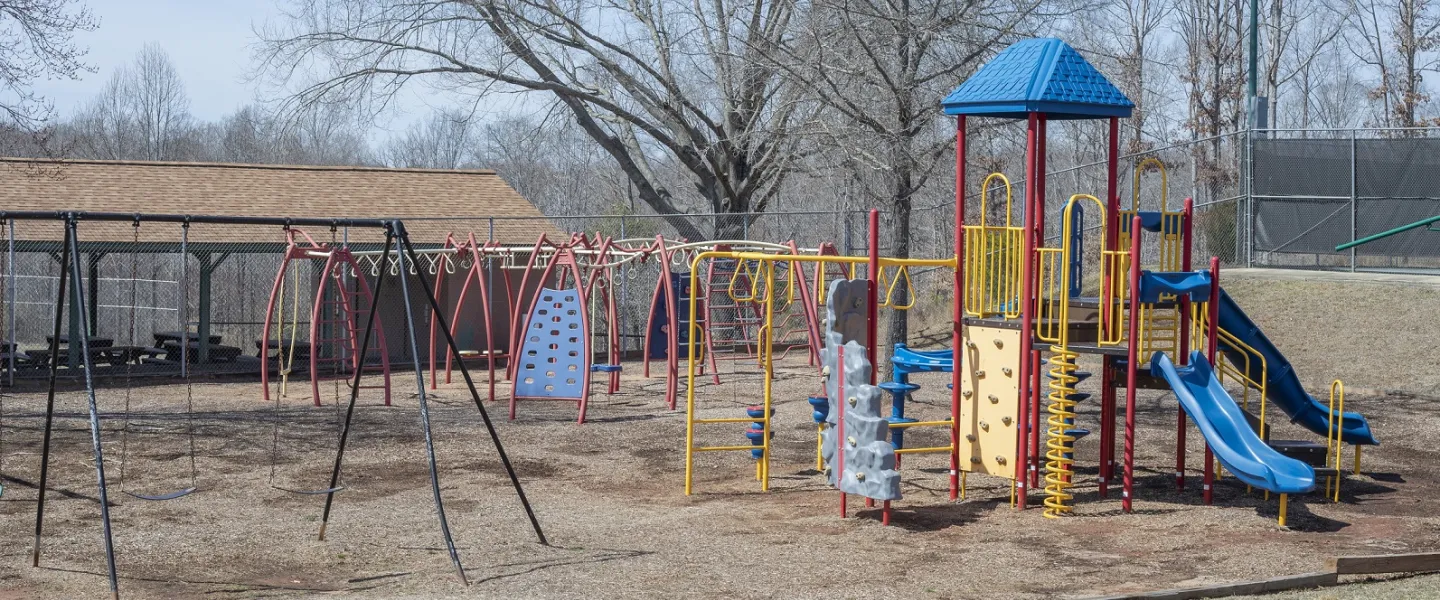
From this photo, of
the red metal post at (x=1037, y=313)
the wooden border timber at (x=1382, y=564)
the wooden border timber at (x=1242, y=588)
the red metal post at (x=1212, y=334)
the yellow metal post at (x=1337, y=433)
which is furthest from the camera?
the yellow metal post at (x=1337, y=433)

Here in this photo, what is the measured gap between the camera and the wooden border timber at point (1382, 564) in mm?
6941

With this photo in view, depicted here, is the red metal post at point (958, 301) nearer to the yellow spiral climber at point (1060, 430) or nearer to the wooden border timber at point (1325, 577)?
the yellow spiral climber at point (1060, 430)

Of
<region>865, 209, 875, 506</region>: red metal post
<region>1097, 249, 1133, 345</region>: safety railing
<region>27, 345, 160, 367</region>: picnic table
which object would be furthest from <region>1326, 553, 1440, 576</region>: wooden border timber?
<region>27, 345, 160, 367</region>: picnic table

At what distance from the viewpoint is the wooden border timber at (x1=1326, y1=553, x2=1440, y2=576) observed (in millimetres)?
6941

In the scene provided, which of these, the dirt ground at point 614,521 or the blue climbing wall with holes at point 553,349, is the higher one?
the blue climbing wall with holes at point 553,349

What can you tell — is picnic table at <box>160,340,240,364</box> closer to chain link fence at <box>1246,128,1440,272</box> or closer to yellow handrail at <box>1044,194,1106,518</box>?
yellow handrail at <box>1044,194,1106,518</box>

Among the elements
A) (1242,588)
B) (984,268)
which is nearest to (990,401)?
(984,268)

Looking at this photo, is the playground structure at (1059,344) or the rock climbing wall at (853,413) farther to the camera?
the playground structure at (1059,344)

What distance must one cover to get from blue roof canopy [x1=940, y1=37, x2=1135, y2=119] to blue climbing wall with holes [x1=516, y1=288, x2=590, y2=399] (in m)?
6.02

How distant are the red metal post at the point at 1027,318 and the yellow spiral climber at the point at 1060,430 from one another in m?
0.18

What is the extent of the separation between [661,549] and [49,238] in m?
14.8

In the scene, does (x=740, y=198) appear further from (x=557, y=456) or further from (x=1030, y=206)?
(x=1030, y=206)

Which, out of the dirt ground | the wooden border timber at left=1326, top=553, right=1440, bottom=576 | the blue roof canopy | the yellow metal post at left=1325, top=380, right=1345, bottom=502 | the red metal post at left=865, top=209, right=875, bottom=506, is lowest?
the dirt ground

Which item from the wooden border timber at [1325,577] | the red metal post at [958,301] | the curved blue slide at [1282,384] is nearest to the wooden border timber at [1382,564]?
the wooden border timber at [1325,577]
